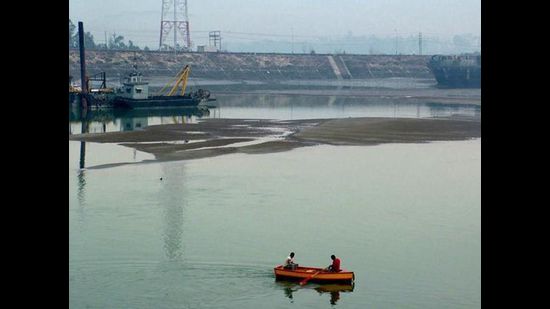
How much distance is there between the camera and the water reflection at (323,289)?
25.0 meters

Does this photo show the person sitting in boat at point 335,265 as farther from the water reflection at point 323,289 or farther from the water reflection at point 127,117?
the water reflection at point 127,117

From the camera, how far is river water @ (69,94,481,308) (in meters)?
24.9

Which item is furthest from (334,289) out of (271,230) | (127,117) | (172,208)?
(127,117)

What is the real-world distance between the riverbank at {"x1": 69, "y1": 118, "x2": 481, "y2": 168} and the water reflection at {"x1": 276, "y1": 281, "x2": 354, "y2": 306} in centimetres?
2917

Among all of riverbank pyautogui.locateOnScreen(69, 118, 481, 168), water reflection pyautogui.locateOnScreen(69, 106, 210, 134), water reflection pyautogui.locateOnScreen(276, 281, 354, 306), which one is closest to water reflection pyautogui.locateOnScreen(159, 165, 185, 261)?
water reflection pyautogui.locateOnScreen(276, 281, 354, 306)

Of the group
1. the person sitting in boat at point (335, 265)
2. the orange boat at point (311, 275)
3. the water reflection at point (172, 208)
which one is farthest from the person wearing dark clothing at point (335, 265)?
the water reflection at point (172, 208)

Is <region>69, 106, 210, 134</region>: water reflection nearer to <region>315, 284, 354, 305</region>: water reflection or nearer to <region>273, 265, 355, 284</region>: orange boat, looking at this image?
<region>273, 265, 355, 284</region>: orange boat

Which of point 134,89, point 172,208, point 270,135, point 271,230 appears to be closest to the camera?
point 271,230

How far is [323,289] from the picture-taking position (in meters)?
25.8

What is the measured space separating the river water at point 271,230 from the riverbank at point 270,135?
13.7 ft

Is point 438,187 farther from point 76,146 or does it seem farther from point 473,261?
point 76,146

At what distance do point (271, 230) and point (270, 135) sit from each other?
3746cm

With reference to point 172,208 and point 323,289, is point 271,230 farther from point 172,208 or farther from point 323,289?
point 323,289
